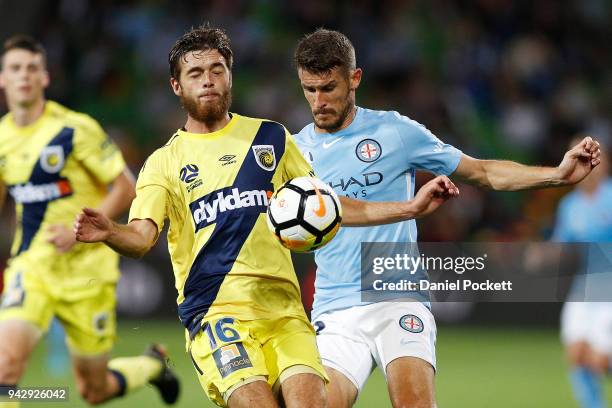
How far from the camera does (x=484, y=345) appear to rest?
1314cm

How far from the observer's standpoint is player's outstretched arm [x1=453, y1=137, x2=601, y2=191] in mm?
5672

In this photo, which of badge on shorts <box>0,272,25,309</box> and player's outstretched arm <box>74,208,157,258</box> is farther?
badge on shorts <box>0,272,25,309</box>

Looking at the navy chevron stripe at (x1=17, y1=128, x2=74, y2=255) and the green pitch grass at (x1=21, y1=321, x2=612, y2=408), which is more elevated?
the navy chevron stripe at (x1=17, y1=128, x2=74, y2=255)

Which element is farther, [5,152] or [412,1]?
[412,1]

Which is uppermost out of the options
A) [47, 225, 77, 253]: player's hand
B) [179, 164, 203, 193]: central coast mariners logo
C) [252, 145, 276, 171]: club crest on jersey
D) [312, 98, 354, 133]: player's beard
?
[312, 98, 354, 133]: player's beard

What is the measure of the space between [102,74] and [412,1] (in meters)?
4.40

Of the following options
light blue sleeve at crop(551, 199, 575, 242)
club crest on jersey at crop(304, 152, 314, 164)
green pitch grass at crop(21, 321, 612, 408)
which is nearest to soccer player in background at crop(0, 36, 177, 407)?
green pitch grass at crop(21, 321, 612, 408)

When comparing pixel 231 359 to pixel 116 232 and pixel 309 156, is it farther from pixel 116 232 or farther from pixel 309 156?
pixel 309 156

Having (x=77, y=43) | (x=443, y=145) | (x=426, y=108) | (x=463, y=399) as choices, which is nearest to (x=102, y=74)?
(x=77, y=43)

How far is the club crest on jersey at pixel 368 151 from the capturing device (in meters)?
6.13

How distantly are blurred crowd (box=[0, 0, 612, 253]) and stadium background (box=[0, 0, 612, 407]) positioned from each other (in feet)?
0.07

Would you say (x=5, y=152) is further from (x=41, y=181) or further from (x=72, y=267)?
(x=72, y=267)

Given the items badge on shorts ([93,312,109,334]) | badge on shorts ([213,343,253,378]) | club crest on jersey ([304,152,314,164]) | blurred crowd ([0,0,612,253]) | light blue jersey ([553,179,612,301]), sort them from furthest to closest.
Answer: blurred crowd ([0,0,612,253]) < light blue jersey ([553,179,612,301]) < badge on shorts ([93,312,109,334]) < club crest on jersey ([304,152,314,164]) < badge on shorts ([213,343,253,378])

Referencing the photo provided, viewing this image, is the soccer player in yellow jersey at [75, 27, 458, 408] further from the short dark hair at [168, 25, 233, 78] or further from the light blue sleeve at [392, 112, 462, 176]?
the light blue sleeve at [392, 112, 462, 176]
